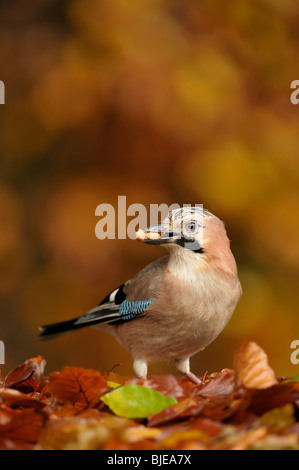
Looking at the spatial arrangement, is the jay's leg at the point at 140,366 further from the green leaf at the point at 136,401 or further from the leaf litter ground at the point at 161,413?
the green leaf at the point at 136,401

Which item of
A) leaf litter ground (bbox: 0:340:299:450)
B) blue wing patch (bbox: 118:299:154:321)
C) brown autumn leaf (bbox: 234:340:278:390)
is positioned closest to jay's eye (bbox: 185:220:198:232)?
blue wing patch (bbox: 118:299:154:321)

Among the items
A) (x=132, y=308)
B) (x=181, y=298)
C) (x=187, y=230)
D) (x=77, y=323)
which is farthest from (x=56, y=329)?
(x=187, y=230)

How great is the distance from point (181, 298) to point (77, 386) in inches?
28.9

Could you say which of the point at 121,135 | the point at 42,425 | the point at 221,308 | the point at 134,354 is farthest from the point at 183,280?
the point at 121,135

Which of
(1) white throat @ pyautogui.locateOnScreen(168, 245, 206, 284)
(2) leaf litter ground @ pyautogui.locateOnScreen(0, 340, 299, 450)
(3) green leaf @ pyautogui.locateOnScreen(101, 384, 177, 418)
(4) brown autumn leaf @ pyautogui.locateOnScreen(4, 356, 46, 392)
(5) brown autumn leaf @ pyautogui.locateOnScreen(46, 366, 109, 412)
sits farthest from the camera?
(1) white throat @ pyautogui.locateOnScreen(168, 245, 206, 284)

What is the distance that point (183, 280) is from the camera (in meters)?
1.95

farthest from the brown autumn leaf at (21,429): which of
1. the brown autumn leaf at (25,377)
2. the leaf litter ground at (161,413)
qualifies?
the brown autumn leaf at (25,377)

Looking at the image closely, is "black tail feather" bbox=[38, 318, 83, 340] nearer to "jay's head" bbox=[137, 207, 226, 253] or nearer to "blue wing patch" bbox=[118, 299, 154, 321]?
"blue wing patch" bbox=[118, 299, 154, 321]

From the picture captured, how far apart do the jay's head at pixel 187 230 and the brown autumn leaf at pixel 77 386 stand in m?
0.66

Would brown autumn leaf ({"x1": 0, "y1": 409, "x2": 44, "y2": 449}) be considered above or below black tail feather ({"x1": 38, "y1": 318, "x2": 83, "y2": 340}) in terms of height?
below

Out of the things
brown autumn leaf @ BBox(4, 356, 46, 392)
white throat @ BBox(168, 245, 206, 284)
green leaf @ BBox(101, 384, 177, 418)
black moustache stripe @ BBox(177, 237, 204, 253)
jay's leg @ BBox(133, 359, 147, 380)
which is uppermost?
black moustache stripe @ BBox(177, 237, 204, 253)

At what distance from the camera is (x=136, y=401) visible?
1.12 metres

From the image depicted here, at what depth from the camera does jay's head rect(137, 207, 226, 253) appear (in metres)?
1.87
